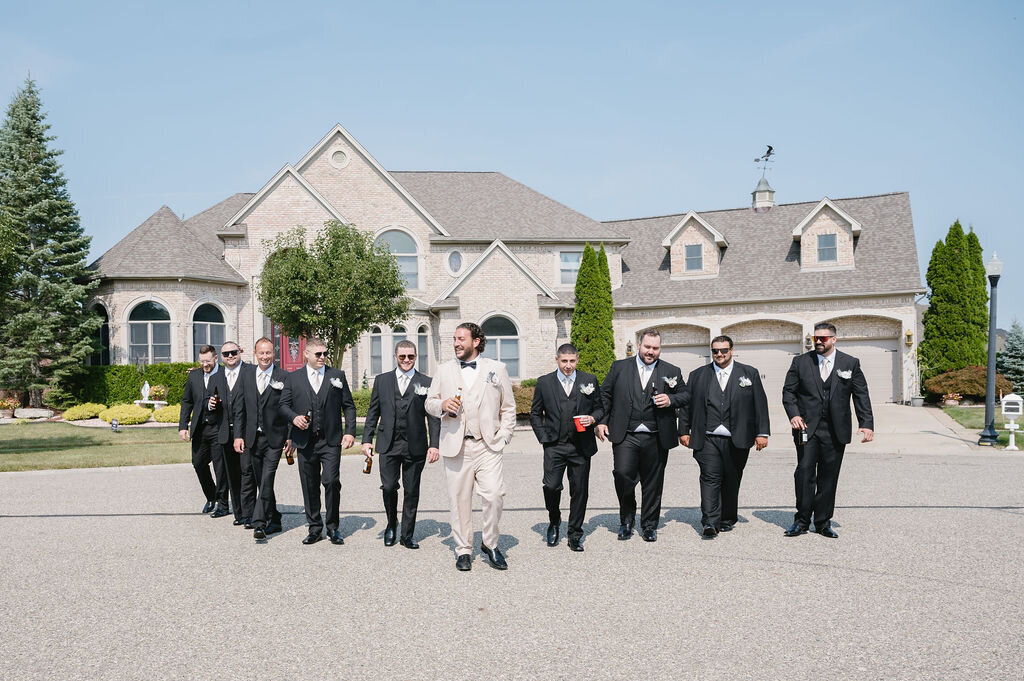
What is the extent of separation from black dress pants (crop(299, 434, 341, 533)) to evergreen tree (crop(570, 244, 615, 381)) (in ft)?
63.9

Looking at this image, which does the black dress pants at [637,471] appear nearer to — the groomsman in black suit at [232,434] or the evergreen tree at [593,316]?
the groomsman in black suit at [232,434]

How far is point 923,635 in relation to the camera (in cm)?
463

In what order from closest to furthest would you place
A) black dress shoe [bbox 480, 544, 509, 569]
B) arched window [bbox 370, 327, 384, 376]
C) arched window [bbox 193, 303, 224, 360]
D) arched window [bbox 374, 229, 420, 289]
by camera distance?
1. black dress shoe [bbox 480, 544, 509, 569]
2. arched window [bbox 193, 303, 224, 360]
3. arched window [bbox 370, 327, 384, 376]
4. arched window [bbox 374, 229, 420, 289]

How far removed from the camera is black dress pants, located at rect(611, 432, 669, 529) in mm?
7633

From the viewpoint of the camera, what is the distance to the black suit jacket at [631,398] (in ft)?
25.4

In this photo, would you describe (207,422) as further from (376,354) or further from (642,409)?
(376,354)

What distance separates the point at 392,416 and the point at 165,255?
21736 millimetres

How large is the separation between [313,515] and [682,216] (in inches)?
1121

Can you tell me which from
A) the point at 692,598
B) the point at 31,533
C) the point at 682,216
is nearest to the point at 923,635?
the point at 692,598

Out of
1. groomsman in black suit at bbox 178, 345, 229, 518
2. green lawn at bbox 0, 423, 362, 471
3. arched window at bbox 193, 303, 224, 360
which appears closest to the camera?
groomsman in black suit at bbox 178, 345, 229, 518

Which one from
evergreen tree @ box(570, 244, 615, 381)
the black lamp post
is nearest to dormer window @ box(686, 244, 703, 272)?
evergreen tree @ box(570, 244, 615, 381)

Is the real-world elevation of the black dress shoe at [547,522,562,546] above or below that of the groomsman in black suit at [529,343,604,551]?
below

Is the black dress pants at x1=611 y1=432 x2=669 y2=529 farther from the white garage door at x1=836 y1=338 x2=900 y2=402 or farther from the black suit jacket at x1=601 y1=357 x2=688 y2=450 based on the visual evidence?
the white garage door at x1=836 y1=338 x2=900 y2=402

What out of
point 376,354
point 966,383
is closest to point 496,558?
point 376,354
